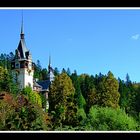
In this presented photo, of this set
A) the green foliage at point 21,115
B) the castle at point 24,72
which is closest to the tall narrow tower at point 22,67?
the castle at point 24,72

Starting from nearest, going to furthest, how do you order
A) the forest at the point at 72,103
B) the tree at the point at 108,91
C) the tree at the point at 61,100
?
the forest at the point at 72,103 → the tree at the point at 61,100 → the tree at the point at 108,91

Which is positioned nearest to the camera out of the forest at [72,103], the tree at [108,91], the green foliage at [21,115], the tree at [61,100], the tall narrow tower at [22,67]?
the green foliage at [21,115]

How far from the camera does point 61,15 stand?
1968 mm

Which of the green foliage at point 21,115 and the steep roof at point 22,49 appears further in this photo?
the steep roof at point 22,49

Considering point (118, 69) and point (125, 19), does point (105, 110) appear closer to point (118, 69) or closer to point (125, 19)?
point (118, 69)

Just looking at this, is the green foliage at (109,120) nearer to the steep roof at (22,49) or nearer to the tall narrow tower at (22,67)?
the tall narrow tower at (22,67)

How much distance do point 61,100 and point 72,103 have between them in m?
0.19

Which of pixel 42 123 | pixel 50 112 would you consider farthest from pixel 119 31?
pixel 42 123

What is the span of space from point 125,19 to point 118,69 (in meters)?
0.43

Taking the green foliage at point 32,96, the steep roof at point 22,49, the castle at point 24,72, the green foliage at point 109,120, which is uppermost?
the steep roof at point 22,49

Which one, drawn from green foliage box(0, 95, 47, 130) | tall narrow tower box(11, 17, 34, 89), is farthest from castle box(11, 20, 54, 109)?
green foliage box(0, 95, 47, 130)

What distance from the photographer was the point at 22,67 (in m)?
1.91

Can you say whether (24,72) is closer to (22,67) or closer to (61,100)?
(22,67)

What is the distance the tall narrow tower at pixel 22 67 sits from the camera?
6.16 ft
